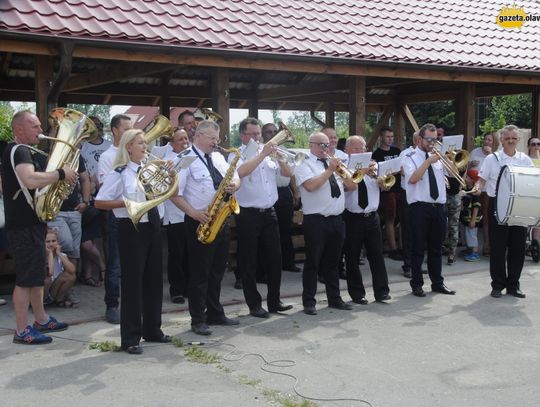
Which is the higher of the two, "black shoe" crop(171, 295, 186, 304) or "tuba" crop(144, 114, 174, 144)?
"tuba" crop(144, 114, 174, 144)

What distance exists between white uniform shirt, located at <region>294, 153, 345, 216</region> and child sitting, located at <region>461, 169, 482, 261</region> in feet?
13.8

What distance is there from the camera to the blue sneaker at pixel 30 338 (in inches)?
239

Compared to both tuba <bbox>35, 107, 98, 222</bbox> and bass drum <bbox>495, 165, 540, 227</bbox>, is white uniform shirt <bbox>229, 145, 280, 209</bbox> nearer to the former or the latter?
tuba <bbox>35, 107, 98, 222</bbox>

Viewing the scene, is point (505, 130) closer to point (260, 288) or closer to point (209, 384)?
point (260, 288)

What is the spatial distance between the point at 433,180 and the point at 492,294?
153cm

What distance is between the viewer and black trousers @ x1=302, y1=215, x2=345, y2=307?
734 centimetres

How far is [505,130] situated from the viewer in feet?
27.2

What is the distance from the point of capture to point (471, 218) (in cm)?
1093

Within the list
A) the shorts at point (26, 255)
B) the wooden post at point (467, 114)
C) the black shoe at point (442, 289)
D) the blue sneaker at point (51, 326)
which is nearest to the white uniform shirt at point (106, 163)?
the shorts at point (26, 255)

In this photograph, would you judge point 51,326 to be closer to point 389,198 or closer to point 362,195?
point 362,195

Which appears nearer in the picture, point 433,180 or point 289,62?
point 433,180

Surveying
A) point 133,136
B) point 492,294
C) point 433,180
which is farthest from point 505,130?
point 133,136

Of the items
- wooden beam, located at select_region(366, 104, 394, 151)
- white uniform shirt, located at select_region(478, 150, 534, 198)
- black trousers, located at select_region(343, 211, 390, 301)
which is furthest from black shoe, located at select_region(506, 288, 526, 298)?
wooden beam, located at select_region(366, 104, 394, 151)

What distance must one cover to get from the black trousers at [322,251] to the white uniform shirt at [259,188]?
51 centimetres
